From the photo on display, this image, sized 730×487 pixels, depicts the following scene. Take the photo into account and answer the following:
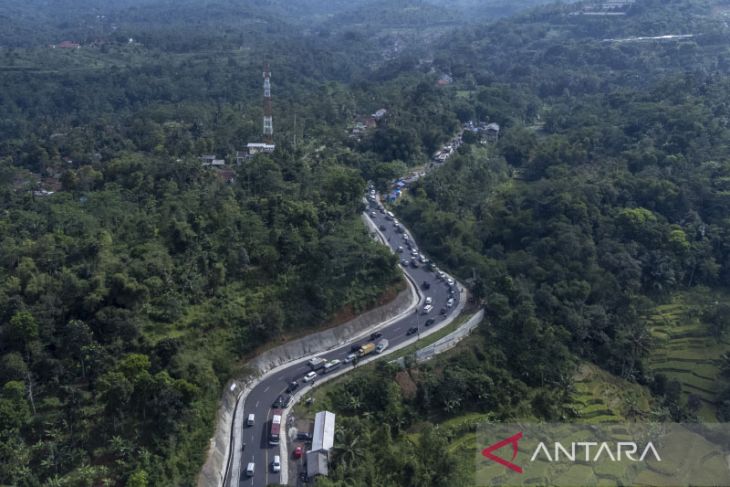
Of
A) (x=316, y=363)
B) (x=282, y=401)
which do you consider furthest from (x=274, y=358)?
(x=282, y=401)

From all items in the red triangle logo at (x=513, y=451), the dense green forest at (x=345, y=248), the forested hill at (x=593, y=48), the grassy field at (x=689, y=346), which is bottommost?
the grassy field at (x=689, y=346)

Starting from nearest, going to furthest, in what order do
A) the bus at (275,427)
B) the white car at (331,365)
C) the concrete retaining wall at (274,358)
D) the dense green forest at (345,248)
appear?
the concrete retaining wall at (274,358) < the dense green forest at (345,248) < the bus at (275,427) < the white car at (331,365)

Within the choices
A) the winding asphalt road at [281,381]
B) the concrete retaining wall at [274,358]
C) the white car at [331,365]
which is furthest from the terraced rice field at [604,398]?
the white car at [331,365]

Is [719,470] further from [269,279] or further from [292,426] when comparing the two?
[269,279]

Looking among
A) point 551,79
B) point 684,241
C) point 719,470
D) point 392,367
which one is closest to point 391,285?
point 392,367

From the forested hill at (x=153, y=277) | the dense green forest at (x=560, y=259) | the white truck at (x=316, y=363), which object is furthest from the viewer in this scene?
the white truck at (x=316, y=363)

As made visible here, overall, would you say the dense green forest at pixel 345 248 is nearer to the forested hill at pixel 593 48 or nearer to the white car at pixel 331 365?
the forested hill at pixel 593 48

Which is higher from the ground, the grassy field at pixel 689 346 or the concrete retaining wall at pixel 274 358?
the concrete retaining wall at pixel 274 358
